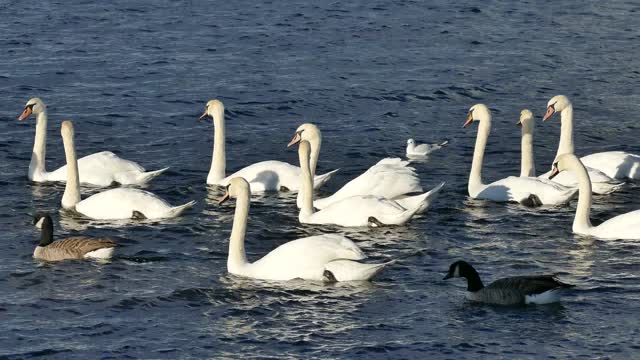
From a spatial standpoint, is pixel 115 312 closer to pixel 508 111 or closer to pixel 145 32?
pixel 508 111

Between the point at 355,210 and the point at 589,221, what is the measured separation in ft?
10.9

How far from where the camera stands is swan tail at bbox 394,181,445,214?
69.8 ft

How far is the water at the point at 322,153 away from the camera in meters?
16.9

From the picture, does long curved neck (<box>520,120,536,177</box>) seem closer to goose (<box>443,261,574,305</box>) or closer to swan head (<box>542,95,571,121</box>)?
swan head (<box>542,95,571,121</box>)

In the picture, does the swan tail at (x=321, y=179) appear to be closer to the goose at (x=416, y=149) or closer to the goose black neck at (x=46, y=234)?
the goose at (x=416, y=149)

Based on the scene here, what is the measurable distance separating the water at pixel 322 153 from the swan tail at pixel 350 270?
0.54 feet

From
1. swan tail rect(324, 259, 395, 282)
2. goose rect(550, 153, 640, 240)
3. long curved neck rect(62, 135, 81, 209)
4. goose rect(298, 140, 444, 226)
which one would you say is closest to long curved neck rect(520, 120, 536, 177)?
goose rect(550, 153, 640, 240)

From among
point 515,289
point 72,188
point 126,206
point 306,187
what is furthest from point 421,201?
point 72,188

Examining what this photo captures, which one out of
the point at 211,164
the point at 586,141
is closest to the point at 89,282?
the point at 211,164

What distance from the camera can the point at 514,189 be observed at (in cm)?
2247

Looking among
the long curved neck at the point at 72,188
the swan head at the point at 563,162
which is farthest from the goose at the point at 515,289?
the long curved neck at the point at 72,188

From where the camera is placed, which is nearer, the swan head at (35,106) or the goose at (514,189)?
the goose at (514,189)

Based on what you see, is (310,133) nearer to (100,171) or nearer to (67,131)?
(100,171)

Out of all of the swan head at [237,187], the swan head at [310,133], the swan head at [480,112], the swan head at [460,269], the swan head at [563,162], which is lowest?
the swan head at [460,269]
